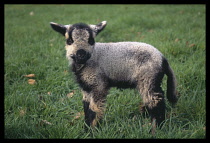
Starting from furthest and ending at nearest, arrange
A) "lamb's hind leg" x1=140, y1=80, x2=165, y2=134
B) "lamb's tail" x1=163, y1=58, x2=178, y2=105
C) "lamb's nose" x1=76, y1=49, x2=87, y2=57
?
"lamb's tail" x1=163, y1=58, x2=178, y2=105 < "lamb's hind leg" x1=140, y1=80, x2=165, y2=134 < "lamb's nose" x1=76, y1=49, x2=87, y2=57

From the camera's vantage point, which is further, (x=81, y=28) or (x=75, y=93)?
(x=75, y=93)

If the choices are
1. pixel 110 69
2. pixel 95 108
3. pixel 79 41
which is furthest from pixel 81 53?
pixel 95 108

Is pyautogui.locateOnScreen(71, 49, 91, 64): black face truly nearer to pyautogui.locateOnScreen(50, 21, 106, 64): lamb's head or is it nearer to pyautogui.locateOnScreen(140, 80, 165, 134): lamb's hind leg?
pyautogui.locateOnScreen(50, 21, 106, 64): lamb's head

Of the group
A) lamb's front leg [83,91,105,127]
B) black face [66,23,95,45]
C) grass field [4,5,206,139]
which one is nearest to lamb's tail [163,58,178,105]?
grass field [4,5,206,139]

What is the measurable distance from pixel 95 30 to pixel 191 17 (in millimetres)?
6412

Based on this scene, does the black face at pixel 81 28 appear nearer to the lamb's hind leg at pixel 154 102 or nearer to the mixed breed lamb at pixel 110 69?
the mixed breed lamb at pixel 110 69

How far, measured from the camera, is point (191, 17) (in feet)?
26.2

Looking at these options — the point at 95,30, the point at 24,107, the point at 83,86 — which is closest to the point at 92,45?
the point at 95,30

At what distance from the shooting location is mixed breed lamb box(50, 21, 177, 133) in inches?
107

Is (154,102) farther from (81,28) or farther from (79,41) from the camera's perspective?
(81,28)

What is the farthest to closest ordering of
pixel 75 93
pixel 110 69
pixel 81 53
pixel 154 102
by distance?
pixel 75 93, pixel 110 69, pixel 154 102, pixel 81 53

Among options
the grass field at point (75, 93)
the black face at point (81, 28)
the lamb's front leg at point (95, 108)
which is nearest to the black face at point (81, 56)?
the black face at point (81, 28)

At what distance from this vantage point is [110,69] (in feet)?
9.71
